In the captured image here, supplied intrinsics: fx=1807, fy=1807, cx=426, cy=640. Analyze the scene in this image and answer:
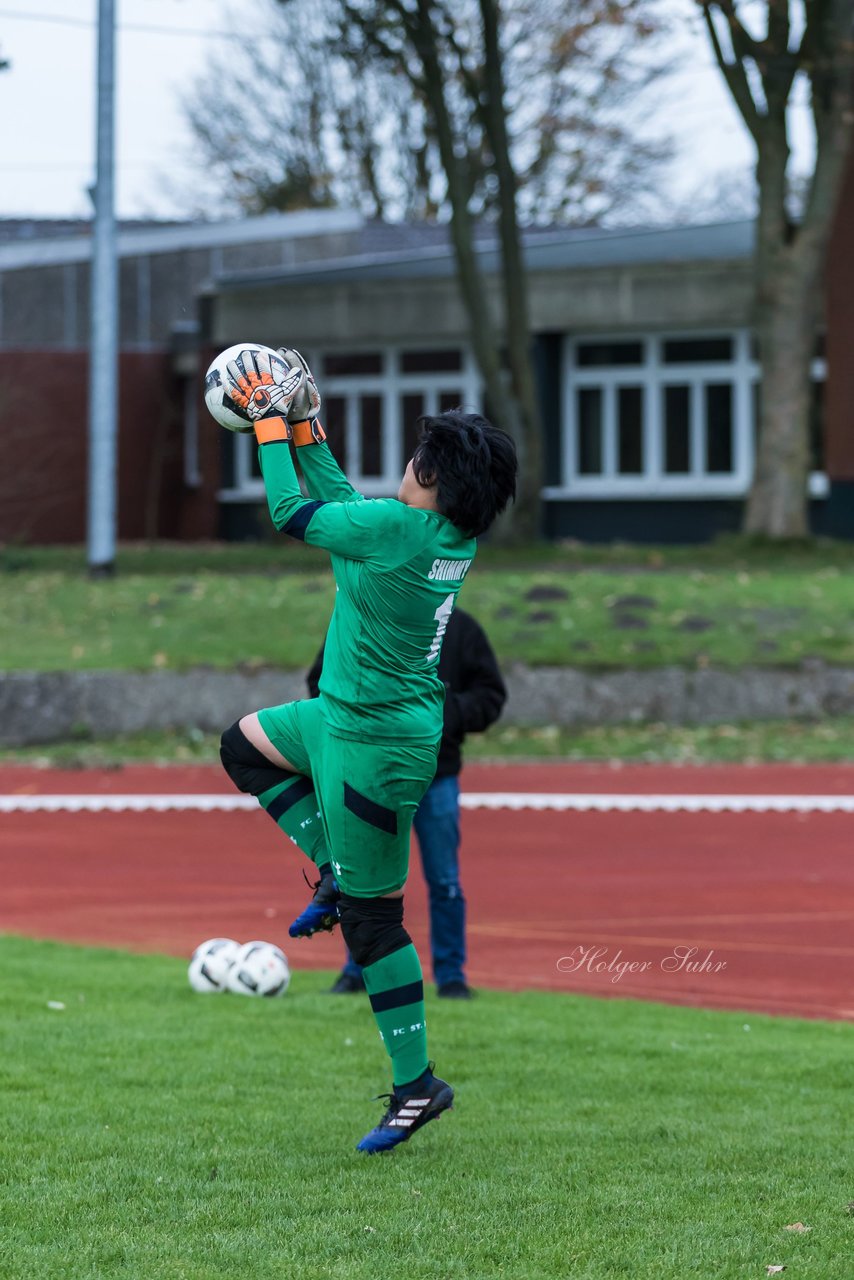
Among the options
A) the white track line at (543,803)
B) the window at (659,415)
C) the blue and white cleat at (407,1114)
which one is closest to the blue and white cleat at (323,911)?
the blue and white cleat at (407,1114)

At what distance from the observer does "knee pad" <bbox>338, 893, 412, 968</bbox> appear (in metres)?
5.44

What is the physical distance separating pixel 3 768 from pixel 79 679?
6.07 ft

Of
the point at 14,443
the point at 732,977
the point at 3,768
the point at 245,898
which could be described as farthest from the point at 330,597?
the point at 14,443

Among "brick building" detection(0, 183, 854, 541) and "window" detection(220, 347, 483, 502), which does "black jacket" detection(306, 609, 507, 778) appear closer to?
"brick building" detection(0, 183, 854, 541)

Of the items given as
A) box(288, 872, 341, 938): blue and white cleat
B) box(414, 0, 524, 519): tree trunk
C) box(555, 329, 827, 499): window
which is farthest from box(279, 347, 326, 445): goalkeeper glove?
box(555, 329, 827, 499): window

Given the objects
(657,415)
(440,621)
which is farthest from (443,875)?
(657,415)

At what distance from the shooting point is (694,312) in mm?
31156

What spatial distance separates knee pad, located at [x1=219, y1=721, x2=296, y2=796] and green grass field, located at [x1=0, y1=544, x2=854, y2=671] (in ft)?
42.9

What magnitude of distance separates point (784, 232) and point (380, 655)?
19.8 metres

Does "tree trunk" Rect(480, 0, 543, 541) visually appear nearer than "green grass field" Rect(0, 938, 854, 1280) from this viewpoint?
No

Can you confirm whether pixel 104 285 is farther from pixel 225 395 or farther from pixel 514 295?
pixel 225 395

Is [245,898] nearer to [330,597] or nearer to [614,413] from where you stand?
[330,597]

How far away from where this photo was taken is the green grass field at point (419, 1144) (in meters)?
4.45

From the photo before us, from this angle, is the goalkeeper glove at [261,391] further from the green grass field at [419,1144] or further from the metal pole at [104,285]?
the metal pole at [104,285]
